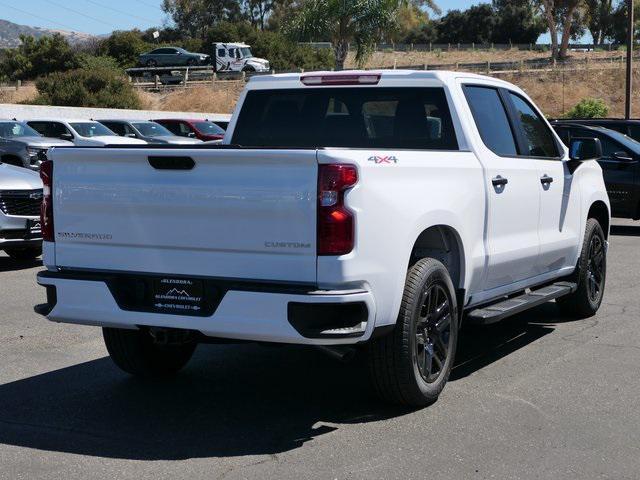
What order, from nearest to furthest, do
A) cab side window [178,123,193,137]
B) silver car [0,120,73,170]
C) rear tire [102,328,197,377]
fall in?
1. rear tire [102,328,197,377]
2. silver car [0,120,73,170]
3. cab side window [178,123,193,137]

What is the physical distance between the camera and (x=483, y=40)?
10562 centimetres

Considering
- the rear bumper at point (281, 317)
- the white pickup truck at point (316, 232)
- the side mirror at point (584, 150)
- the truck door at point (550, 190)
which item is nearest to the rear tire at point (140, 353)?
the white pickup truck at point (316, 232)

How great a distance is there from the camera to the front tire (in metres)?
5.74

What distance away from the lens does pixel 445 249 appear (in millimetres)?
6523

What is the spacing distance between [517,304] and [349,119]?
175cm

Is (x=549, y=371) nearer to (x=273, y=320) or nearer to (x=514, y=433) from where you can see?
(x=514, y=433)

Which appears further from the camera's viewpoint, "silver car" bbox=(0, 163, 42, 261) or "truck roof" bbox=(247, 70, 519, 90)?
"silver car" bbox=(0, 163, 42, 261)

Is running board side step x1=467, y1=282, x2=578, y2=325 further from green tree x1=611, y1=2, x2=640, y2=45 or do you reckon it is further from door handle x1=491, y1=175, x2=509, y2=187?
green tree x1=611, y1=2, x2=640, y2=45

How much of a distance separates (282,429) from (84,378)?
1828 mm

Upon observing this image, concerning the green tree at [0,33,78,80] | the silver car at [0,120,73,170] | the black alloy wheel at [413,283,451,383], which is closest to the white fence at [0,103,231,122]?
the silver car at [0,120,73,170]

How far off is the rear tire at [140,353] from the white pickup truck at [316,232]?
0.04 ft

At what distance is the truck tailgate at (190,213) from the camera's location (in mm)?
5277

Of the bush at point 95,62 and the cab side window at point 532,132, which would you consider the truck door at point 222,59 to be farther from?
the cab side window at point 532,132

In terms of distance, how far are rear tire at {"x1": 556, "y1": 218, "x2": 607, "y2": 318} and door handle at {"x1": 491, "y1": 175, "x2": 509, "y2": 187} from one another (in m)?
2.05
